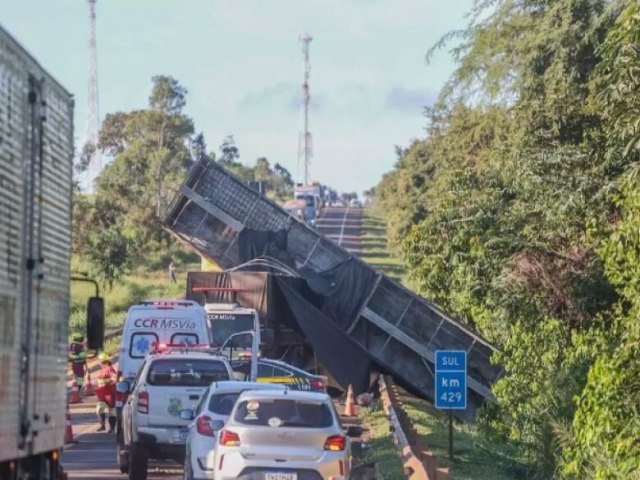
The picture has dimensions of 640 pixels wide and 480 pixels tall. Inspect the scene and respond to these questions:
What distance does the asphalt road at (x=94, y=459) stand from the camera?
20.3 m

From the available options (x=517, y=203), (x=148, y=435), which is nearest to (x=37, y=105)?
(x=148, y=435)

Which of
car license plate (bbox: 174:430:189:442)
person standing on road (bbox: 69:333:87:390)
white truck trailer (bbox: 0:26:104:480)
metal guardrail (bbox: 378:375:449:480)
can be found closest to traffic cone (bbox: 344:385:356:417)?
person standing on road (bbox: 69:333:87:390)

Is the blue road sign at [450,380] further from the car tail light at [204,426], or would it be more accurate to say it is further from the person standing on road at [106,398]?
the person standing on road at [106,398]

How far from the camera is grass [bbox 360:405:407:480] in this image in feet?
64.0

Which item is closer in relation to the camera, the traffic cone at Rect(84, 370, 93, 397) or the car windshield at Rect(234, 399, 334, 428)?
the car windshield at Rect(234, 399, 334, 428)

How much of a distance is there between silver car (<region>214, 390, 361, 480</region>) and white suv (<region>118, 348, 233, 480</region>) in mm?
3533

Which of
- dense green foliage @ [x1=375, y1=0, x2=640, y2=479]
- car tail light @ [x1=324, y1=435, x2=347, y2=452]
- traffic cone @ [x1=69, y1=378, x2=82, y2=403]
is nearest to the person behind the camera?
car tail light @ [x1=324, y1=435, x2=347, y2=452]

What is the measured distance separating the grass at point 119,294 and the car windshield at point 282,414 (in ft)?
97.6


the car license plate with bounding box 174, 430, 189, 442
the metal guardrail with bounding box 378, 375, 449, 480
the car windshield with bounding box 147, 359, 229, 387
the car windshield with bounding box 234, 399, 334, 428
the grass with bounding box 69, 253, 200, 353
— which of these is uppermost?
the grass with bounding box 69, 253, 200, 353

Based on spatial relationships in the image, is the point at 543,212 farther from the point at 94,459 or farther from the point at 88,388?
the point at 88,388

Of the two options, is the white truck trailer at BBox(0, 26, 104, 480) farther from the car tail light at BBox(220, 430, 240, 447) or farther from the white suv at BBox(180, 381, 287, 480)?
the white suv at BBox(180, 381, 287, 480)

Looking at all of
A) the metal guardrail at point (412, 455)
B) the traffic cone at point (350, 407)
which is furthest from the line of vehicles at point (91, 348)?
the traffic cone at point (350, 407)

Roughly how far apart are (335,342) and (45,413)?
2353 centimetres

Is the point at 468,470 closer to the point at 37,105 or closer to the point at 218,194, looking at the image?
the point at 37,105
